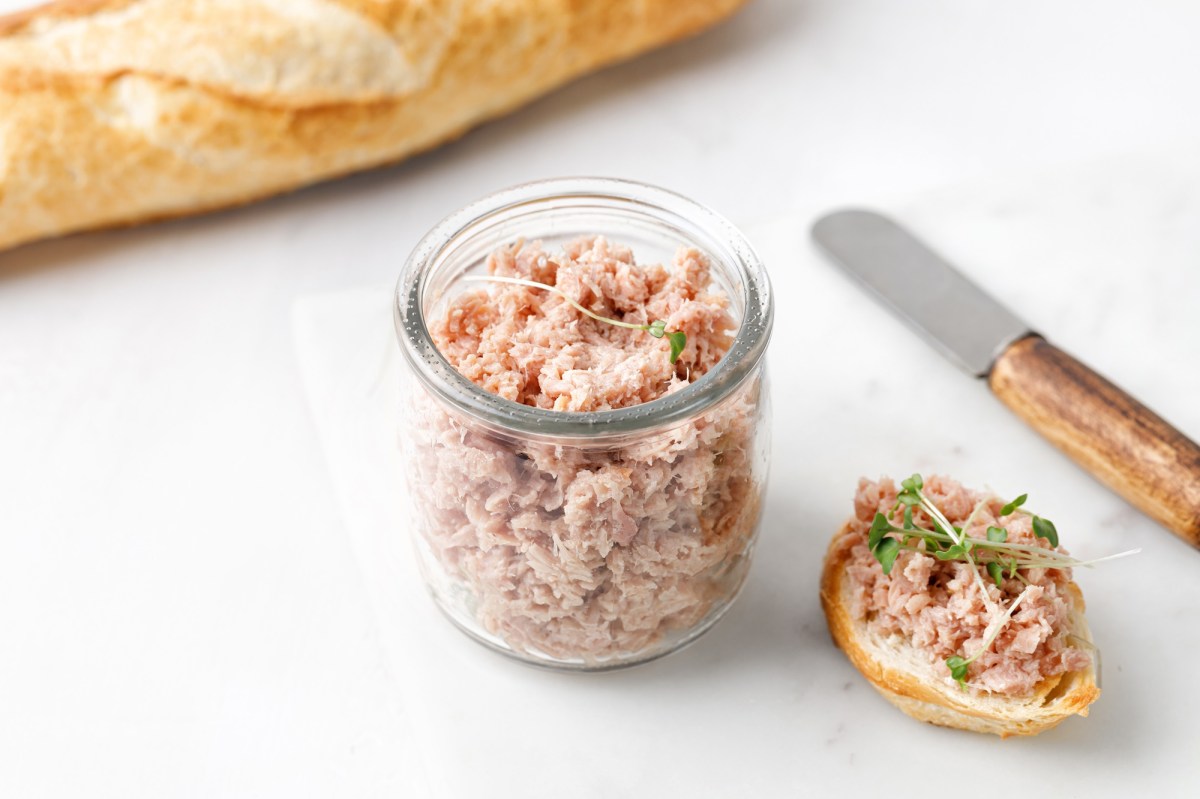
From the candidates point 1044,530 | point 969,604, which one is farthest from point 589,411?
point 1044,530

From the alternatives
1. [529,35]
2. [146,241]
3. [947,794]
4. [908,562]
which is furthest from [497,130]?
[947,794]

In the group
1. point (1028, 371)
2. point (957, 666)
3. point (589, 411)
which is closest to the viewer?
point (589, 411)

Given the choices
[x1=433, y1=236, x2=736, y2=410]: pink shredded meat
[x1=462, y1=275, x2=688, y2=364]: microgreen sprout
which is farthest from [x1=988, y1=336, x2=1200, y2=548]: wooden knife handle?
[x1=462, y1=275, x2=688, y2=364]: microgreen sprout

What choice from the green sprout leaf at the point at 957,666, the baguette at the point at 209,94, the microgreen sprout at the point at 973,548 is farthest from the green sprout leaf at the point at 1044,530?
the baguette at the point at 209,94

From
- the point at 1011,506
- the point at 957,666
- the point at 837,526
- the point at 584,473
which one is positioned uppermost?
the point at 584,473

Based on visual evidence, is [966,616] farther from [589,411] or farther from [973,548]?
[589,411]

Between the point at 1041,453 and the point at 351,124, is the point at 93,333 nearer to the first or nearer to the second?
the point at 351,124
